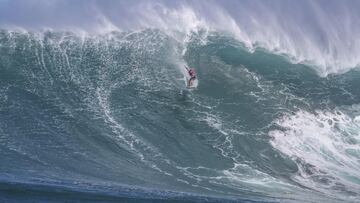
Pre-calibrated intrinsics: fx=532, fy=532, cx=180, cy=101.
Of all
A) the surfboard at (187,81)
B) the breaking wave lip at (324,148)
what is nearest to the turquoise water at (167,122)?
the breaking wave lip at (324,148)

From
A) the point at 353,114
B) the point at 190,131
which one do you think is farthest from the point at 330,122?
the point at 190,131

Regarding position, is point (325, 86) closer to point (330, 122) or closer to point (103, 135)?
point (330, 122)

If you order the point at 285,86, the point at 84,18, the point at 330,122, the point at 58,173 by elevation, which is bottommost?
the point at 58,173

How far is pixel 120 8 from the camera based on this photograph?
2702 cm

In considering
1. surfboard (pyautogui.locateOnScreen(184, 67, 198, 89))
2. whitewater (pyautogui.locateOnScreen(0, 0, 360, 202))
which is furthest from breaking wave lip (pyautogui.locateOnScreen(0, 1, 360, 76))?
surfboard (pyautogui.locateOnScreen(184, 67, 198, 89))

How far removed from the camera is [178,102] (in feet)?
68.1

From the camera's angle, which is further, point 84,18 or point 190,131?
point 84,18

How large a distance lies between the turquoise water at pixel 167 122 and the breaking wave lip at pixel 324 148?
0.14 ft

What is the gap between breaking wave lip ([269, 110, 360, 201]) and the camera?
57.4 ft

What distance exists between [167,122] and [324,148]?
5.84 meters

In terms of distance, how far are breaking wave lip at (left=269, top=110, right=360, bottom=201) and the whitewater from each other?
6 centimetres

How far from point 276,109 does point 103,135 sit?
7.36m

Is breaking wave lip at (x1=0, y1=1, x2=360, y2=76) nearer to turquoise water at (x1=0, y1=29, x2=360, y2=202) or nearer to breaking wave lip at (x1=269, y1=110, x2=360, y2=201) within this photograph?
turquoise water at (x1=0, y1=29, x2=360, y2=202)

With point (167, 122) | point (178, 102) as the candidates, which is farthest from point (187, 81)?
point (167, 122)
